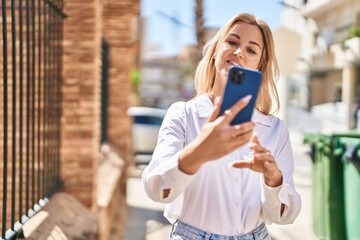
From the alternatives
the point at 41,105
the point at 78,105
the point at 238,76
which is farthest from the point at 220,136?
the point at 78,105

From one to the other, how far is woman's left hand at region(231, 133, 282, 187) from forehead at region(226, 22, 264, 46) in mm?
414

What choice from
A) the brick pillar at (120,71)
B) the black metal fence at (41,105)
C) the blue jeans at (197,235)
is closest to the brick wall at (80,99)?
the black metal fence at (41,105)

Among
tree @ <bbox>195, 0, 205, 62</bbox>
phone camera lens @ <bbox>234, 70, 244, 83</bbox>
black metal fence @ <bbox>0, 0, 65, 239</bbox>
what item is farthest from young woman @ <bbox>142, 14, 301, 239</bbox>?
tree @ <bbox>195, 0, 205, 62</bbox>

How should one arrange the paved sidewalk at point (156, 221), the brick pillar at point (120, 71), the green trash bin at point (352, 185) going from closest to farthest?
the green trash bin at point (352, 185) < the paved sidewalk at point (156, 221) < the brick pillar at point (120, 71)

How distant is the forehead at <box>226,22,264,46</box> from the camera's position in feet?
6.64

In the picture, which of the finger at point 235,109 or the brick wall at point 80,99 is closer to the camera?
the finger at point 235,109

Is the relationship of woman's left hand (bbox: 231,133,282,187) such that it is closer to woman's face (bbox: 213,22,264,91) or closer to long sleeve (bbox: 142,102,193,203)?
long sleeve (bbox: 142,102,193,203)

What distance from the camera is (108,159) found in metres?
8.77

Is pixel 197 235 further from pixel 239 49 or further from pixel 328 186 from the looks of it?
pixel 328 186

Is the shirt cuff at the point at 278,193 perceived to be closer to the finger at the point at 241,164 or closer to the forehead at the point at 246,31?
the finger at the point at 241,164

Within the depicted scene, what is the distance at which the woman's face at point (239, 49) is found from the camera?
2.00 m

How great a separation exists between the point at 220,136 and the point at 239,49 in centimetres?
47

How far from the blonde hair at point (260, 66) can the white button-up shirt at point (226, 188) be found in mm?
93

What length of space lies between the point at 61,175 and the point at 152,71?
Answer: 348 ft
